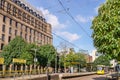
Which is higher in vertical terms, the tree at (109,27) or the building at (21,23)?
the building at (21,23)

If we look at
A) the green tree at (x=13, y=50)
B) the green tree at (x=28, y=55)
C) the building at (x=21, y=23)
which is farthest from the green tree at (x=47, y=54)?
the green tree at (x=13, y=50)

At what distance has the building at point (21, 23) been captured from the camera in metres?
84.3

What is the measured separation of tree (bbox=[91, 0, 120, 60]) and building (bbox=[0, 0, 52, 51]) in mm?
59672

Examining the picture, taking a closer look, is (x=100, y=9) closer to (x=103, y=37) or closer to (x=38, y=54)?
(x=103, y=37)

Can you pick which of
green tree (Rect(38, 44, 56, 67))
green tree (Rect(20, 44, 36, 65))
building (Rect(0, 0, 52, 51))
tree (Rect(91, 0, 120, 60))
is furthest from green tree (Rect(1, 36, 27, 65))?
tree (Rect(91, 0, 120, 60))

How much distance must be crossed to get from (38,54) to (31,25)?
73.7 feet

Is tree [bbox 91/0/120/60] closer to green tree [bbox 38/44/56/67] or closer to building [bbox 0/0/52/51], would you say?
building [bbox 0/0/52/51]

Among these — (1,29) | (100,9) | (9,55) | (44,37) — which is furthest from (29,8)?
(100,9)

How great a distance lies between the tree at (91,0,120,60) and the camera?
2239 centimetres

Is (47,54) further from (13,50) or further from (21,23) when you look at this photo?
(13,50)

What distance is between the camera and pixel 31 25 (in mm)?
107062

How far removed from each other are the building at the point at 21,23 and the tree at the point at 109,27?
59.7 m

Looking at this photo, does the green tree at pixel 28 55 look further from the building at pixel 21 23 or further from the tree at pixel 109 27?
the tree at pixel 109 27

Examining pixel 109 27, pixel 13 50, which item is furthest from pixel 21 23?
pixel 109 27
